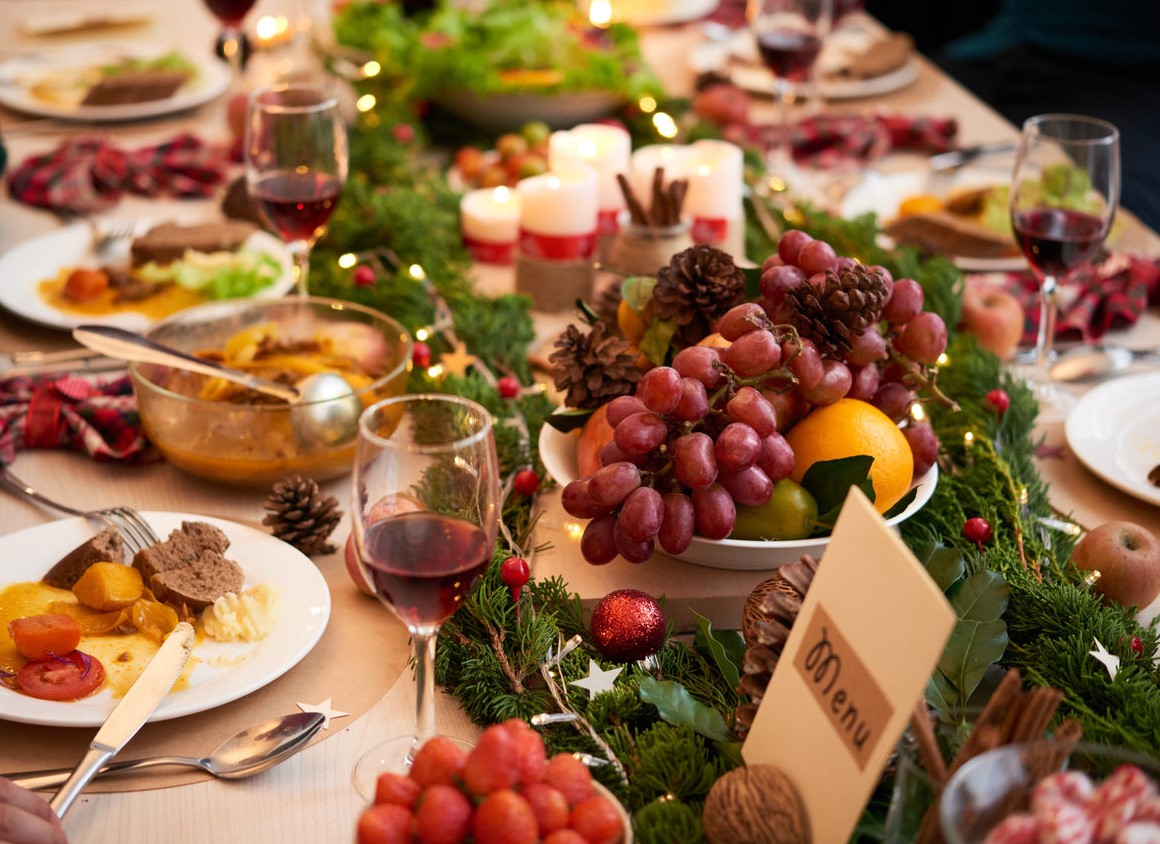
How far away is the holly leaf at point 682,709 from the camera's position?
837mm

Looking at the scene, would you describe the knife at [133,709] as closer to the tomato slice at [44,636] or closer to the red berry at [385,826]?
the tomato slice at [44,636]

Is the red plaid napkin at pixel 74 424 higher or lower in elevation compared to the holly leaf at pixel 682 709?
lower

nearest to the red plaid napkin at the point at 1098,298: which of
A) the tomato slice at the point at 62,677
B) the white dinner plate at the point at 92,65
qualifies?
the tomato slice at the point at 62,677

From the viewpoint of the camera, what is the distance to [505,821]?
620mm

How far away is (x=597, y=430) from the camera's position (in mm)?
1041

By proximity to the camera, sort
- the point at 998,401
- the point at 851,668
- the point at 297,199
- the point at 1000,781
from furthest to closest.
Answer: the point at 297,199
the point at 998,401
the point at 851,668
the point at 1000,781

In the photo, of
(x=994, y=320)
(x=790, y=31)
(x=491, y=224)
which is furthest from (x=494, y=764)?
(x=790, y=31)

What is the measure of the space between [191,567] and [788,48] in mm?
1419

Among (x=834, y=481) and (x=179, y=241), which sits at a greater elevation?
(x=834, y=481)

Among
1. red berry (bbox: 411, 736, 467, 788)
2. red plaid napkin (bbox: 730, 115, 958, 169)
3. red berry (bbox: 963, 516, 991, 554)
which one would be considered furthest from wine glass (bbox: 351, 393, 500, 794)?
red plaid napkin (bbox: 730, 115, 958, 169)

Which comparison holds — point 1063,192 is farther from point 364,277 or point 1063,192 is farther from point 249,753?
point 249,753

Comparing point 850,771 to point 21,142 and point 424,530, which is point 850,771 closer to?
point 424,530

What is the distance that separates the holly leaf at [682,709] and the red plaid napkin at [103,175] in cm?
140

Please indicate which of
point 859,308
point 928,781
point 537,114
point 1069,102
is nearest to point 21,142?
point 537,114
